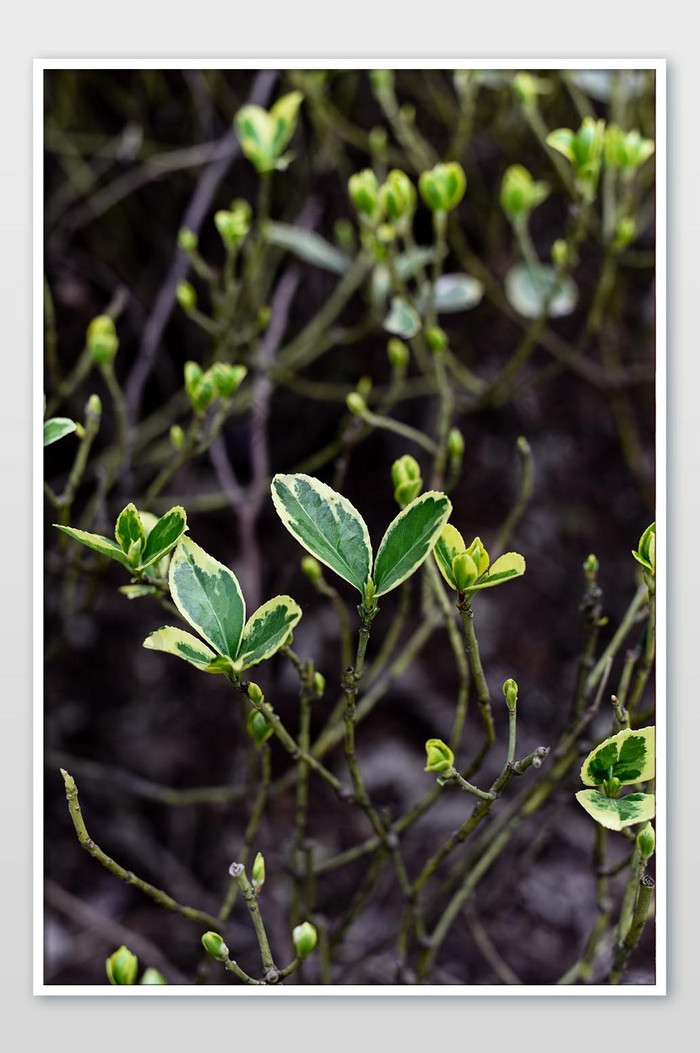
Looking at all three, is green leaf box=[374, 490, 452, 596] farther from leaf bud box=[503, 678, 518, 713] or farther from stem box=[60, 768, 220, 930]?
stem box=[60, 768, 220, 930]

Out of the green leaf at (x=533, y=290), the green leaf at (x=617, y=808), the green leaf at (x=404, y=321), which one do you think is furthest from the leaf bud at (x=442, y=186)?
the green leaf at (x=617, y=808)

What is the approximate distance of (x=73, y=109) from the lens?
3.69 feet

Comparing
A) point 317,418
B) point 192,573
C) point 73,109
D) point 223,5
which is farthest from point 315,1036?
point 73,109

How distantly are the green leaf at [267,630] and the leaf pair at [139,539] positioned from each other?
0.07 metres

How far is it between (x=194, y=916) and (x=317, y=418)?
2.27 feet

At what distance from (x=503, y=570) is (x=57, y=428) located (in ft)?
1.25

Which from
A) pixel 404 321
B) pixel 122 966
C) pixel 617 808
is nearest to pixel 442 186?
pixel 404 321

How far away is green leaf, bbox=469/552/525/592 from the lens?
1.70ft

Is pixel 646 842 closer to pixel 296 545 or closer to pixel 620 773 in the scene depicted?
pixel 620 773

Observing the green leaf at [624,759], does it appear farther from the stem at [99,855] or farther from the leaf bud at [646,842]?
the stem at [99,855]

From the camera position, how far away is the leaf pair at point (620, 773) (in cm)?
56

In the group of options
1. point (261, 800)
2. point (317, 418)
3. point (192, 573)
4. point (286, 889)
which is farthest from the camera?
point (317, 418)

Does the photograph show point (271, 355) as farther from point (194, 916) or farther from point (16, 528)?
point (194, 916)

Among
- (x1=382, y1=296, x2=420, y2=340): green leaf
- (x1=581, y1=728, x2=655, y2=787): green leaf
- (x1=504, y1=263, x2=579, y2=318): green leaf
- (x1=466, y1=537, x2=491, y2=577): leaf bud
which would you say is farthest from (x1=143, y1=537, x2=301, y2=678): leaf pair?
(x1=504, y1=263, x2=579, y2=318): green leaf
